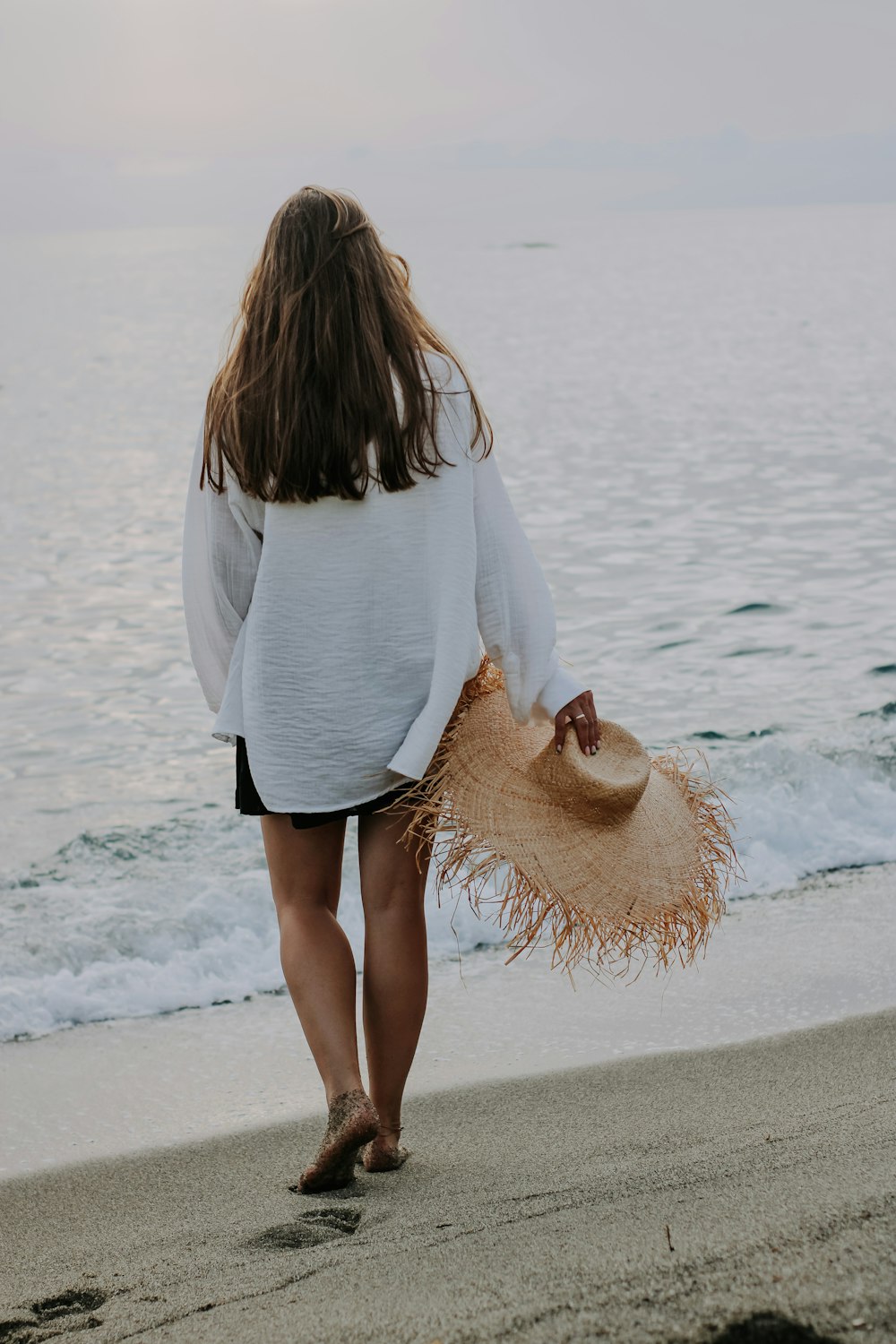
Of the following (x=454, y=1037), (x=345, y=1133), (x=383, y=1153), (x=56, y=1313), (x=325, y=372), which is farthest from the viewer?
(x=454, y=1037)

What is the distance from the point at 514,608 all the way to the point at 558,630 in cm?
654

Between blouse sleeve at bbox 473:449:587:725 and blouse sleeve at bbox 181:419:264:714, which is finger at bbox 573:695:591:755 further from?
blouse sleeve at bbox 181:419:264:714

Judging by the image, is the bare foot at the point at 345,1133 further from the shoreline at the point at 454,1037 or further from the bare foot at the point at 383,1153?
the shoreline at the point at 454,1037

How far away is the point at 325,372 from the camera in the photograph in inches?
87.5

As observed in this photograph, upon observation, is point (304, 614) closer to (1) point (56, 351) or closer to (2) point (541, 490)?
(2) point (541, 490)

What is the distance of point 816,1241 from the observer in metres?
1.89

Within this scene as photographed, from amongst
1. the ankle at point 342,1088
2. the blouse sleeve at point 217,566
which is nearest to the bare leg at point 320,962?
the ankle at point 342,1088

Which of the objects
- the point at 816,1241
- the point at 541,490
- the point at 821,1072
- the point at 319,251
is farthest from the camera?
the point at 541,490

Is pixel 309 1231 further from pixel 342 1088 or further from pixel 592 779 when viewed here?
pixel 592 779

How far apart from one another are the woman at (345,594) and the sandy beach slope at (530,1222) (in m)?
0.25

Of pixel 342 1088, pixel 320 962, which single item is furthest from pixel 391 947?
pixel 342 1088

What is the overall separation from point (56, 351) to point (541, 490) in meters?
22.7

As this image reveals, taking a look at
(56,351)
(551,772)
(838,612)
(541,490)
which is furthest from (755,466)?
(56,351)

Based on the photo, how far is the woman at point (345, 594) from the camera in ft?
7.33
